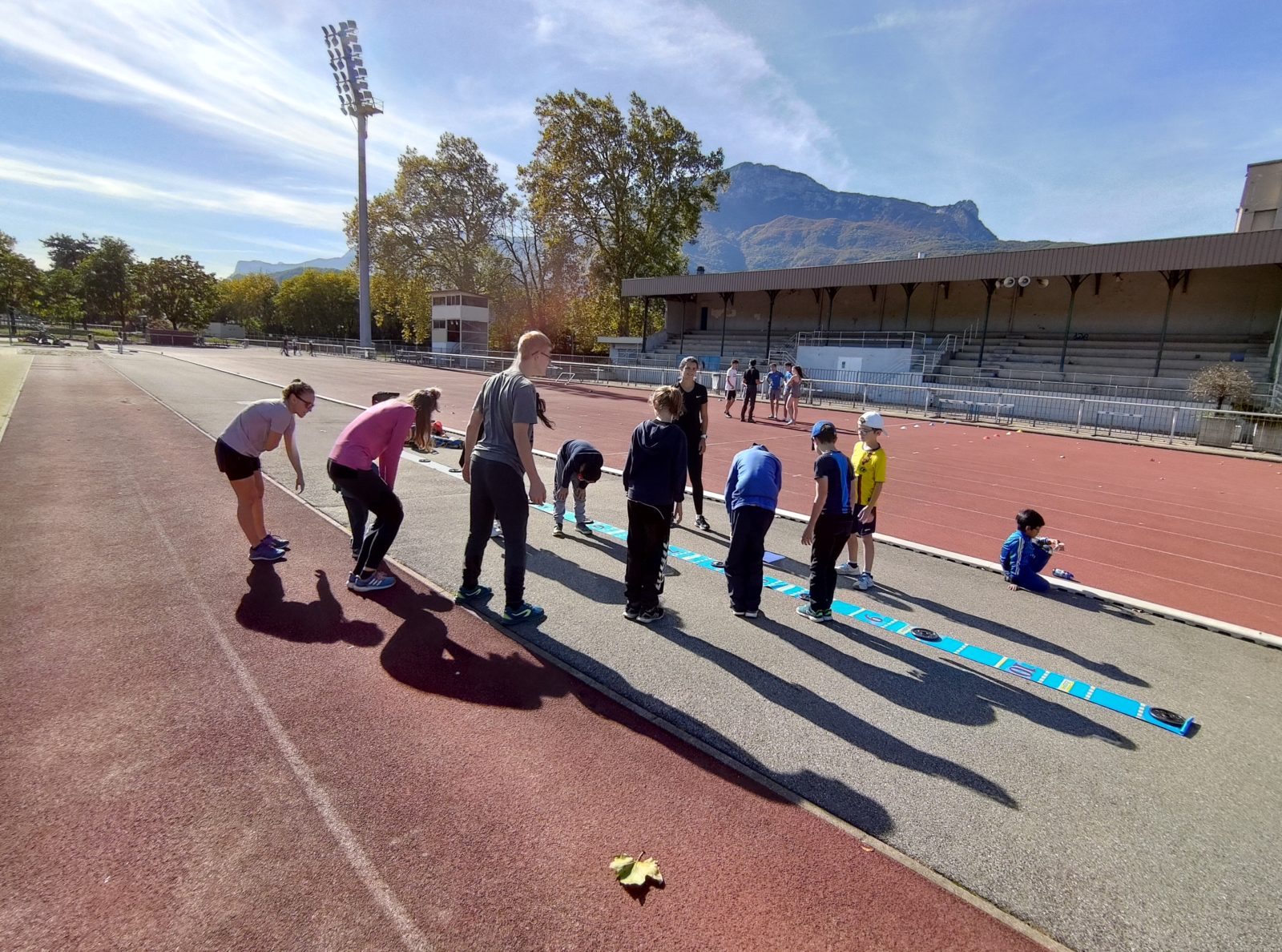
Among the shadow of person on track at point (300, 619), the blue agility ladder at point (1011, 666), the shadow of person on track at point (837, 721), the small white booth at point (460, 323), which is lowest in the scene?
the shadow of person on track at point (300, 619)

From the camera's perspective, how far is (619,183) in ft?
154

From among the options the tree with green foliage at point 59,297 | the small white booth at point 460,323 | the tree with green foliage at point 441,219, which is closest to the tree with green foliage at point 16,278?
the tree with green foliage at point 59,297

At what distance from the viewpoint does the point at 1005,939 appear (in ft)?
7.45

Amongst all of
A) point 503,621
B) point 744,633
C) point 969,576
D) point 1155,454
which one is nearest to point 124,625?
point 503,621

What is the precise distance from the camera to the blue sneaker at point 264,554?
225 inches

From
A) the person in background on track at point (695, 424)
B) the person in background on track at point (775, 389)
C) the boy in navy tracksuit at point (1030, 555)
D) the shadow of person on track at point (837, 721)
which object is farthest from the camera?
the person in background on track at point (775, 389)

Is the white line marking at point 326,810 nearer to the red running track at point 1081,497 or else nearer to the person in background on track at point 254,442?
the person in background on track at point 254,442

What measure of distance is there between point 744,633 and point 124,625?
4.34 metres

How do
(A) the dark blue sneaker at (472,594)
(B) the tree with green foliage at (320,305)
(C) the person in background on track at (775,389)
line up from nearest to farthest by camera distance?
(A) the dark blue sneaker at (472,594), (C) the person in background on track at (775,389), (B) the tree with green foliage at (320,305)

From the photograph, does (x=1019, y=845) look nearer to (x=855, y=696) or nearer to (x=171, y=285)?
(x=855, y=696)

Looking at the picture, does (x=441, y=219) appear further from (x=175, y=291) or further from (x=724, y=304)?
(x=175, y=291)

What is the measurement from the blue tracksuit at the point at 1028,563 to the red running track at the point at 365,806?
4.14 metres

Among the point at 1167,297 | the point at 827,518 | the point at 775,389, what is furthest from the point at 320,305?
the point at 827,518

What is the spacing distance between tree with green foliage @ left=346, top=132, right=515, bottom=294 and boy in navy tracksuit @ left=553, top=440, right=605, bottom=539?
182ft
